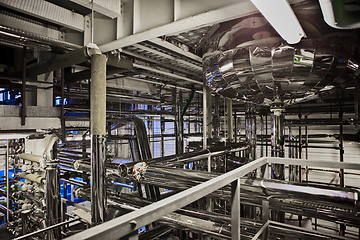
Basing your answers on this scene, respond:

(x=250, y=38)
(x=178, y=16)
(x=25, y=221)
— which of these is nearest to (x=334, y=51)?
(x=250, y=38)

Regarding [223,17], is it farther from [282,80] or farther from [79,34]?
[79,34]

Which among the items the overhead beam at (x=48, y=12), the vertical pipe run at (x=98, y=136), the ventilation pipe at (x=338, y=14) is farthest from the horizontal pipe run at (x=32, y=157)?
the ventilation pipe at (x=338, y=14)

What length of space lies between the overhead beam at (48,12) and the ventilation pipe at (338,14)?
1.91 metres

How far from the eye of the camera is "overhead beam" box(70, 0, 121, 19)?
5.06 feet

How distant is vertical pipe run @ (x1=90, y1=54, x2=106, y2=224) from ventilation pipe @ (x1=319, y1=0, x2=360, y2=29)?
4.52ft

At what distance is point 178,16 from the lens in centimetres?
152

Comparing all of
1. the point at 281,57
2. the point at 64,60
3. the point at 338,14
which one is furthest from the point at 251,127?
the point at 338,14

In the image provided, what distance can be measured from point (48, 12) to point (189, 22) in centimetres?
118

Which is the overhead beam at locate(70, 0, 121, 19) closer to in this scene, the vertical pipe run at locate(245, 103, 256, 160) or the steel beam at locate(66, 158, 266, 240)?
the steel beam at locate(66, 158, 266, 240)

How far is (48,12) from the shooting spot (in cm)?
170

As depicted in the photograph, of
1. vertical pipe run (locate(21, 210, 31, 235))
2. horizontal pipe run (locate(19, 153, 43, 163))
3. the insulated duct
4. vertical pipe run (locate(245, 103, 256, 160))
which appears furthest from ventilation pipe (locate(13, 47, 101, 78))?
vertical pipe run (locate(245, 103, 256, 160))

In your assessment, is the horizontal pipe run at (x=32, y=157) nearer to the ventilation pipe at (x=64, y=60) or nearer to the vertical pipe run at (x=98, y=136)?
the ventilation pipe at (x=64, y=60)

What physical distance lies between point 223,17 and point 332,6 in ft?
2.49

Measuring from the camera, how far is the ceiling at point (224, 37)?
4.34 feet
